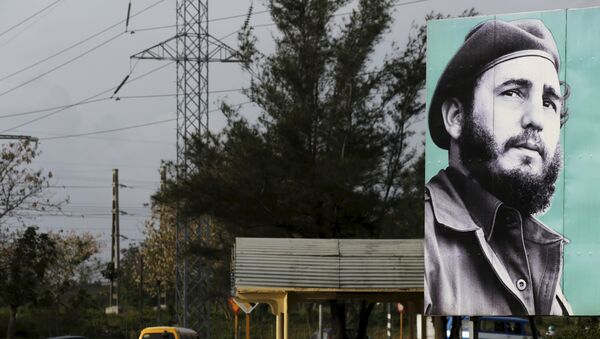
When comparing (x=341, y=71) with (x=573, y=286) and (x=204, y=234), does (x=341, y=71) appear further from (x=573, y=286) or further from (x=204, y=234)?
(x=573, y=286)

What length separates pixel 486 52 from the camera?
2345cm

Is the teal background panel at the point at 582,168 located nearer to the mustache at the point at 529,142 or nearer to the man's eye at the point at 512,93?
the mustache at the point at 529,142

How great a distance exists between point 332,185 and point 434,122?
58.1 feet

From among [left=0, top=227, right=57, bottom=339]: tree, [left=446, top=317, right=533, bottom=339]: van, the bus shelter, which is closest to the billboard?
the bus shelter

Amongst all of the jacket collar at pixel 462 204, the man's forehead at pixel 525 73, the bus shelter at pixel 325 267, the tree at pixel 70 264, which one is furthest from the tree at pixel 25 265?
the man's forehead at pixel 525 73

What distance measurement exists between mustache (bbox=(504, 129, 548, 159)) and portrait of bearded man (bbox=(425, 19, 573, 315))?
0.02 metres

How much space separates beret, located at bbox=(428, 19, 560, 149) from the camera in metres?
23.0

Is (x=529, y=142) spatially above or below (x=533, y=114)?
below

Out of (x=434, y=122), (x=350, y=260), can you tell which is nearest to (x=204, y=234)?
(x=350, y=260)

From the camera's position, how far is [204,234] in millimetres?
49594

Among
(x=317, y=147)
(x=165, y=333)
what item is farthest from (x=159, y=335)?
(x=317, y=147)

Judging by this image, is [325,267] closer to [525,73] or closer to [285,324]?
[285,324]

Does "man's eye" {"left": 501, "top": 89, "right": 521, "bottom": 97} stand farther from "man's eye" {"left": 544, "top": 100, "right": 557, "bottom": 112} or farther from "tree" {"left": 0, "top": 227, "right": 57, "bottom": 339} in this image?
"tree" {"left": 0, "top": 227, "right": 57, "bottom": 339}

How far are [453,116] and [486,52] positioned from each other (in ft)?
4.59
